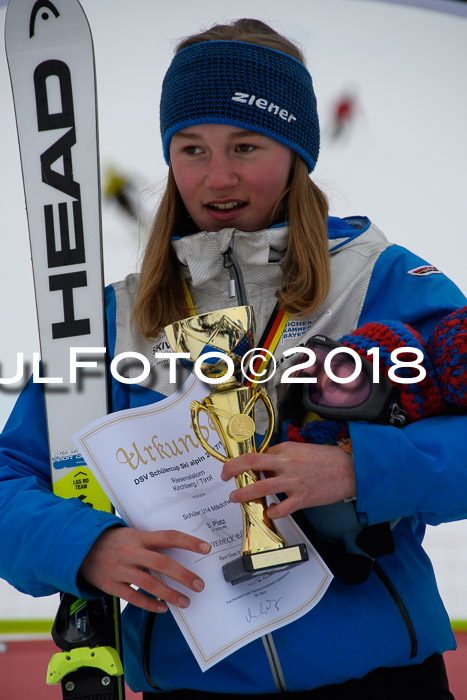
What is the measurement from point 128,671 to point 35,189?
84 cm

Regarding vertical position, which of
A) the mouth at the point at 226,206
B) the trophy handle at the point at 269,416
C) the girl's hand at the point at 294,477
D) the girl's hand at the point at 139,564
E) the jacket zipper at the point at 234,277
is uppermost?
the mouth at the point at 226,206

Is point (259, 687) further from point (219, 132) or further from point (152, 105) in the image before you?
point (152, 105)

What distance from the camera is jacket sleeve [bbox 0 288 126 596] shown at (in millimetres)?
839

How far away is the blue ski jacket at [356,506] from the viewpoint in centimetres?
80

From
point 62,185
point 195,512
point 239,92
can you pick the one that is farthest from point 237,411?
point 62,185

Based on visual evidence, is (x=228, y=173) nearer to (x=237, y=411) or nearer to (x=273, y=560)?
(x=237, y=411)

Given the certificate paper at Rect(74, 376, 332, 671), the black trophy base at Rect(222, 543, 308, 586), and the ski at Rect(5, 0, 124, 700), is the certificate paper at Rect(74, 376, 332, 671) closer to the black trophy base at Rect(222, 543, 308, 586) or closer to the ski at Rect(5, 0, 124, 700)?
the black trophy base at Rect(222, 543, 308, 586)

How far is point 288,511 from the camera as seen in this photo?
77 cm

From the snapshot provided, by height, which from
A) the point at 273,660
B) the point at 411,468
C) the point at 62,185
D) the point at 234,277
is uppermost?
the point at 62,185

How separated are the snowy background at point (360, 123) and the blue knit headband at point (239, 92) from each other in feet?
4.25

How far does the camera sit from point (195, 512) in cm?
86

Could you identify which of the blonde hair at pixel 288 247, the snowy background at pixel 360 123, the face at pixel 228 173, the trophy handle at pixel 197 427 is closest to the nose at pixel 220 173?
the face at pixel 228 173
